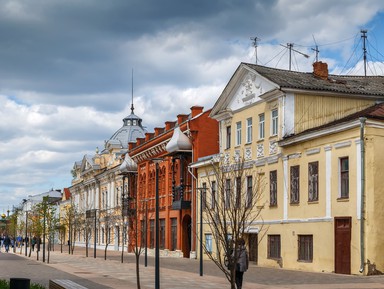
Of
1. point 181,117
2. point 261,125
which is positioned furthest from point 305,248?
point 181,117

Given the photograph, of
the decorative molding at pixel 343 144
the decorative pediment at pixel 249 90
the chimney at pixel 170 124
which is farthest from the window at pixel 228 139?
the decorative molding at pixel 343 144

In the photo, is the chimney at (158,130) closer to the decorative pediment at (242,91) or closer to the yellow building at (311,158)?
the decorative pediment at (242,91)

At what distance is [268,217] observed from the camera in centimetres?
3888

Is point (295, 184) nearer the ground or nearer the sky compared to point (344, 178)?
nearer the ground

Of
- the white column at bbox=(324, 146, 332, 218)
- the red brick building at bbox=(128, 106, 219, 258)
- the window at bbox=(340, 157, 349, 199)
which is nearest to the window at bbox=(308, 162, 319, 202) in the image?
the white column at bbox=(324, 146, 332, 218)

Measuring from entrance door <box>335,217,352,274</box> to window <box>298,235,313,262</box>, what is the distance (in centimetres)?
248

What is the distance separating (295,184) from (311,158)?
85.1 inches

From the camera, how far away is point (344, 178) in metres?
31.9

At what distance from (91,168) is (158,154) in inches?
1243

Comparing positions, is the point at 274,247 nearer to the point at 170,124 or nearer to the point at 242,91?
the point at 242,91

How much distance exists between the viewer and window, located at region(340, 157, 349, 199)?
1248 inches

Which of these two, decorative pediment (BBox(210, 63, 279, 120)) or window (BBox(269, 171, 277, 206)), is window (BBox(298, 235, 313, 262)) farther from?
decorative pediment (BBox(210, 63, 279, 120))

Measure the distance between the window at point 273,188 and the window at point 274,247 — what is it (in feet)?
5.59

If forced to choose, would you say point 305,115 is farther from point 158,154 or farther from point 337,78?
point 158,154
